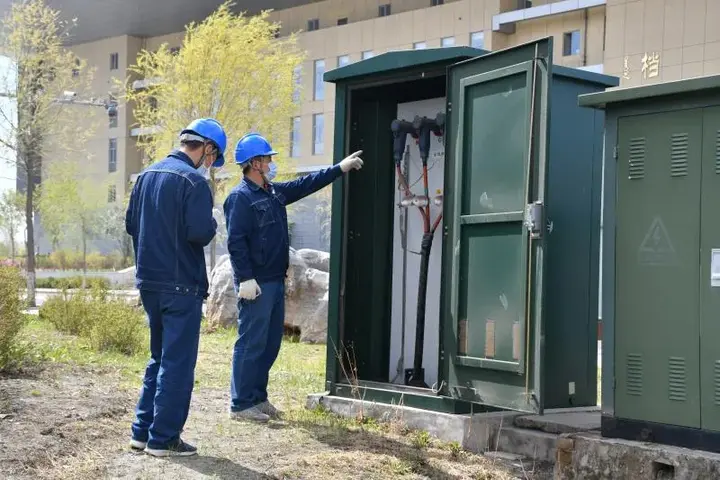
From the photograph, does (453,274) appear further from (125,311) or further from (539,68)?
(125,311)

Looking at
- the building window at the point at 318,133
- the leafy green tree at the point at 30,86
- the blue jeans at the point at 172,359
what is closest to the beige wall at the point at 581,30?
the building window at the point at 318,133

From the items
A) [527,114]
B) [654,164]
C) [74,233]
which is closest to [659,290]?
[654,164]

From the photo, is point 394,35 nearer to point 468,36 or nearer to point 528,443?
point 468,36

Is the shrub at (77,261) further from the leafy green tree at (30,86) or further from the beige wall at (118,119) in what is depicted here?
the leafy green tree at (30,86)

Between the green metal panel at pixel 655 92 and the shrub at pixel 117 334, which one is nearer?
the green metal panel at pixel 655 92

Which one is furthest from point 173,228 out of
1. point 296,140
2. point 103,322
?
point 296,140

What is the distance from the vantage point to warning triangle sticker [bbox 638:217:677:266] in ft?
19.0

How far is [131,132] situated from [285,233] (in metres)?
55.8

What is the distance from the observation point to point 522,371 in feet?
21.5

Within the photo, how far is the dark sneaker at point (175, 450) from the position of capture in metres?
6.23

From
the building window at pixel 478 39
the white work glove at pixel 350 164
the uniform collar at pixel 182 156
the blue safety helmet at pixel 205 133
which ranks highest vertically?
the building window at pixel 478 39

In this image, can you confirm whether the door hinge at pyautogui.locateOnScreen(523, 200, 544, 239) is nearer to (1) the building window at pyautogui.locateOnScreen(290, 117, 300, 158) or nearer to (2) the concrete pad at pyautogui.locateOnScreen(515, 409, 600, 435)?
(2) the concrete pad at pyautogui.locateOnScreen(515, 409, 600, 435)

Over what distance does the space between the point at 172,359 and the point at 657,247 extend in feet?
9.72

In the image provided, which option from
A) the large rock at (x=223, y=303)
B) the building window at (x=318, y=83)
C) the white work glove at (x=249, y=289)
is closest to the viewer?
the white work glove at (x=249, y=289)
